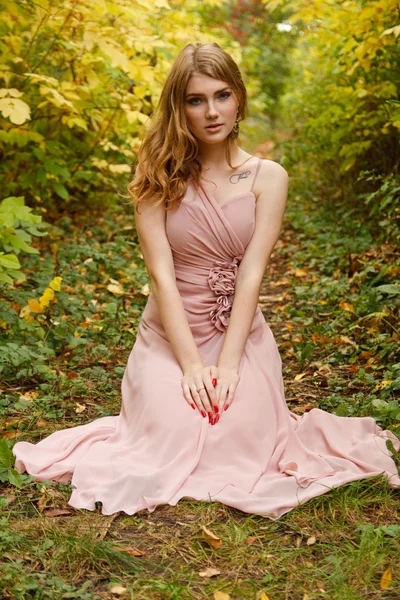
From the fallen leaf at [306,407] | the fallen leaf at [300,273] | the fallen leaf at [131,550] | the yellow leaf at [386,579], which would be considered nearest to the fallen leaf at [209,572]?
the fallen leaf at [131,550]

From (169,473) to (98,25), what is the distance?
12.1 feet

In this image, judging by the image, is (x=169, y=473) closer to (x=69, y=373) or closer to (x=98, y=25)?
(x=69, y=373)

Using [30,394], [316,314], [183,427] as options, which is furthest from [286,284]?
[183,427]

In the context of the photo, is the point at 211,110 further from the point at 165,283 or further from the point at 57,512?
the point at 57,512

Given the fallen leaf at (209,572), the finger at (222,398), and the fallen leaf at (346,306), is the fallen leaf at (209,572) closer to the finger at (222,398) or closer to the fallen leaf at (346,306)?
the finger at (222,398)

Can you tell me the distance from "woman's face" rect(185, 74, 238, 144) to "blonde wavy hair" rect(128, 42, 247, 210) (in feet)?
0.08

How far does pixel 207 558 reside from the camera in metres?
2.27

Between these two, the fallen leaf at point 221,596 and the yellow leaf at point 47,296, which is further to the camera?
the yellow leaf at point 47,296

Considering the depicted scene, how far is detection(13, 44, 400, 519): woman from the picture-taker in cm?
270

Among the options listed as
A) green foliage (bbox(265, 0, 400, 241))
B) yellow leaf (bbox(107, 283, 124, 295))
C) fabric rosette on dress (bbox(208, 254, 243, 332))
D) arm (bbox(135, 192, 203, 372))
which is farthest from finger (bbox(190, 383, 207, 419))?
yellow leaf (bbox(107, 283, 124, 295))

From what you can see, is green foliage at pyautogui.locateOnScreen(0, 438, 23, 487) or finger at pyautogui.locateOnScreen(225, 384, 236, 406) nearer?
green foliage at pyautogui.locateOnScreen(0, 438, 23, 487)

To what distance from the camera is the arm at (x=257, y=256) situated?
118 inches

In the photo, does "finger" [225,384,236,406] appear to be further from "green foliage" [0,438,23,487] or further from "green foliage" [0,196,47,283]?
"green foliage" [0,196,47,283]

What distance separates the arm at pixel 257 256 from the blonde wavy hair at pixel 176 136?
20 cm
